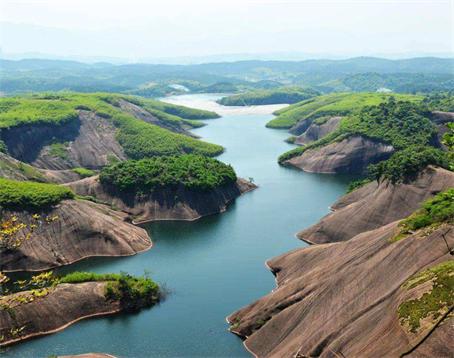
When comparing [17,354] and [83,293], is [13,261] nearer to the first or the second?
[83,293]

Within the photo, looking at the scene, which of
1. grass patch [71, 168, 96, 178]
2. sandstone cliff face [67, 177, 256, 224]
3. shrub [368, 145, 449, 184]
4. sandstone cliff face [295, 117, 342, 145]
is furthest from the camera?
sandstone cliff face [295, 117, 342, 145]

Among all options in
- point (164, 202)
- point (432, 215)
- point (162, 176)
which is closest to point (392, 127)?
point (162, 176)

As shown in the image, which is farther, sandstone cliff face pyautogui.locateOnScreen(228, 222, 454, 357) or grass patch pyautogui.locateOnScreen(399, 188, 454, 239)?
grass patch pyautogui.locateOnScreen(399, 188, 454, 239)

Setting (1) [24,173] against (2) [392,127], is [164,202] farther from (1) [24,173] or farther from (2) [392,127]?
(2) [392,127]

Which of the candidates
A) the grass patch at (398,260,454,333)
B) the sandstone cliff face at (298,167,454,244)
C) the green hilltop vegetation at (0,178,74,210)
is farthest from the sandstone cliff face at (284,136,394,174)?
the grass patch at (398,260,454,333)

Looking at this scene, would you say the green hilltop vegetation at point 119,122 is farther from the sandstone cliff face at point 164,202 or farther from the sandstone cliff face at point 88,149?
the sandstone cliff face at point 164,202

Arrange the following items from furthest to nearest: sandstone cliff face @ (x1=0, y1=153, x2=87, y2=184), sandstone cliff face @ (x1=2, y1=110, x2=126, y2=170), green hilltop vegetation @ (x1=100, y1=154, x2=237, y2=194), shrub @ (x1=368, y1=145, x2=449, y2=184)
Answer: sandstone cliff face @ (x1=2, y1=110, x2=126, y2=170), green hilltop vegetation @ (x1=100, y1=154, x2=237, y2=194), sandstone cliff face @ (x1=0, y1=153, x2=87, y2=184), shrub @ (x1=368, y1=145, x2=449, y2=184)

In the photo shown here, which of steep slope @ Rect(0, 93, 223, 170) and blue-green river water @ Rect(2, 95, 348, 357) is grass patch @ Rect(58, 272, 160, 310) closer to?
blue-green river water @ Rect(2, 95, 348, 357)
